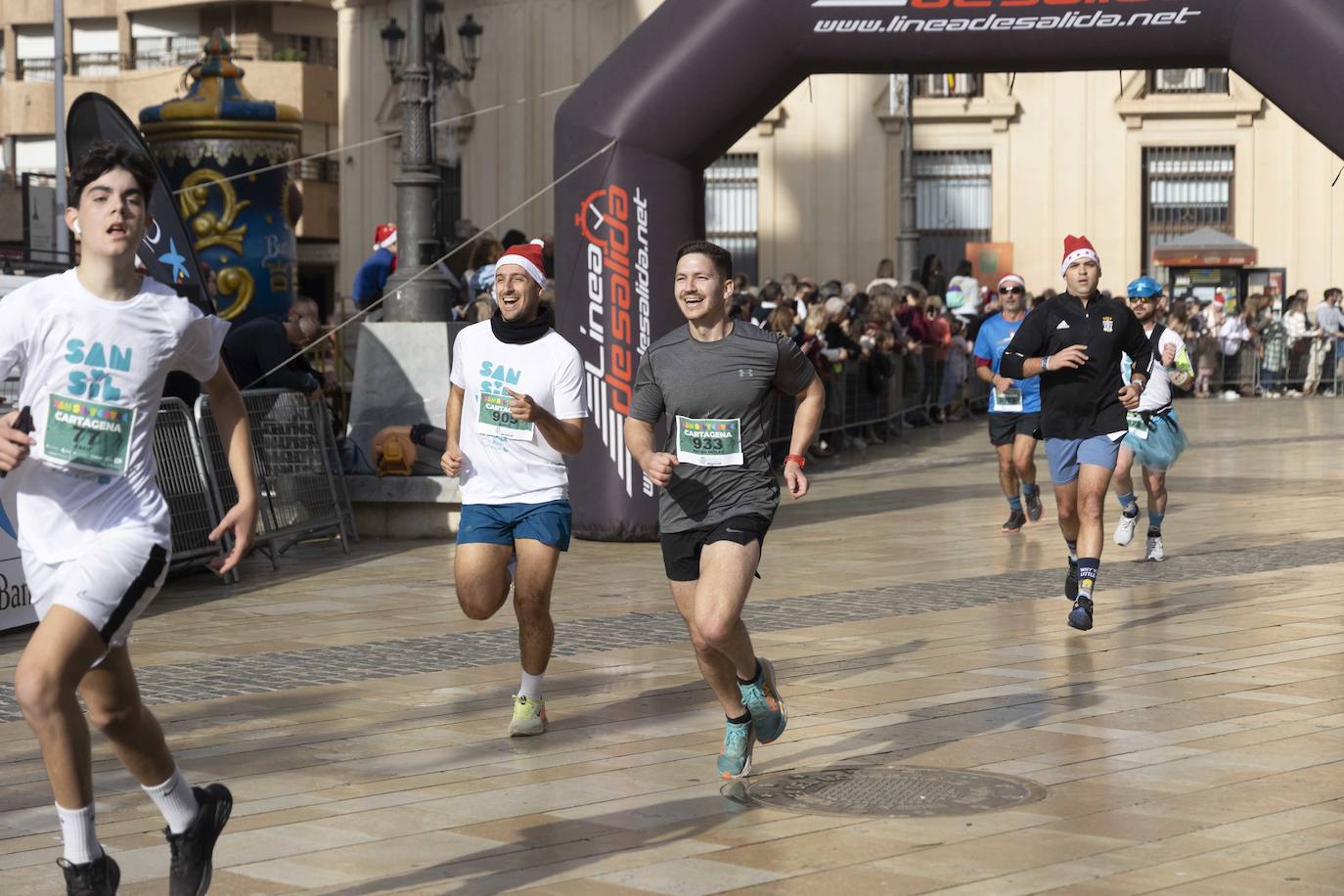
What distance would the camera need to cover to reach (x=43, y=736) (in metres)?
5.02

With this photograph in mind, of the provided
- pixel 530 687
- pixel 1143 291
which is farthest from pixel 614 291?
pixel 530 687

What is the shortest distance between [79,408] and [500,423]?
2921 mm

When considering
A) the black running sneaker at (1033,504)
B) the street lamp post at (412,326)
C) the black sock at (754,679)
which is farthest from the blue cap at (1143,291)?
the black sock at (754,679)

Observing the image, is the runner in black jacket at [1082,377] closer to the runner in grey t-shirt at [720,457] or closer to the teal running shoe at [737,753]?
the runner in grey t-shirt at [720,457]

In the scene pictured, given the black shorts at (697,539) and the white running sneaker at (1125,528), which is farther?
the white running sneaker at (1125,528)

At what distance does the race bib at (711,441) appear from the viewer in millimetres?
7043

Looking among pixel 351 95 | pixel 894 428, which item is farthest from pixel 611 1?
pixel 894 428

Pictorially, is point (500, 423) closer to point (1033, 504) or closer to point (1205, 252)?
point (1033, 504)

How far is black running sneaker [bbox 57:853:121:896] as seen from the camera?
16.6 ft

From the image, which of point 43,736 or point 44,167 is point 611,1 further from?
point 43,736

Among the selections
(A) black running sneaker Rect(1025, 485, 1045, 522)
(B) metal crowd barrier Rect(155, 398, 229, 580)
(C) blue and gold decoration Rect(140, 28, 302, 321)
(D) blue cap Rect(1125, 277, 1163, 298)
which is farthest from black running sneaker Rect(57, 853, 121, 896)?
(C) blue and gold decoration Rect(140, 28, 302, 321)

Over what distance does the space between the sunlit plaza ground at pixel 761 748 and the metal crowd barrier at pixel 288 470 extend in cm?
28

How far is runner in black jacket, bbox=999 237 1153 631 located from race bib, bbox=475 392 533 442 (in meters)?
3.67

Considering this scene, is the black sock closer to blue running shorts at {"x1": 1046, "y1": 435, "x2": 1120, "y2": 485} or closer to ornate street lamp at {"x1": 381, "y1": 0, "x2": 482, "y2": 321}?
blue running shorts at {"x1": 1046, "y1": 435, "x2": 1120, "y2": 485}
